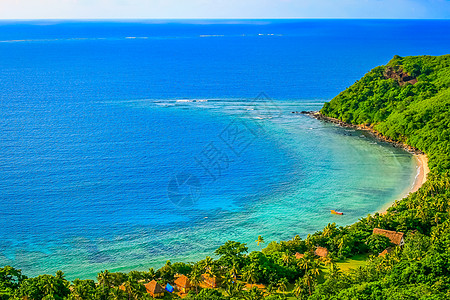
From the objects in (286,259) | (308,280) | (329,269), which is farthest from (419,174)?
(308,280)

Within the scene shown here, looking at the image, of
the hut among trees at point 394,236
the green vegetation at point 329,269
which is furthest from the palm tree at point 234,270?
the hut among trees at point 394,236

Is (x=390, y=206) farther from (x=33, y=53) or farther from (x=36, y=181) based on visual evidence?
(x=33, y=53)

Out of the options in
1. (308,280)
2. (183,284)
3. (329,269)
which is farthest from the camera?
(329,269)

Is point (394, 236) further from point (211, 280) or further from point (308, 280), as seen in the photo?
point (211, 280)

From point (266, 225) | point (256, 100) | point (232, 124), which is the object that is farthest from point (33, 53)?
point (266, 225)

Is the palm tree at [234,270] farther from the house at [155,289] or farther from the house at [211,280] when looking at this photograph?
the house at [155,289]

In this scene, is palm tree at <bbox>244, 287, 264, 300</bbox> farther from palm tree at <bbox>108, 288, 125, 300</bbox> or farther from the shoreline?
the shoreline

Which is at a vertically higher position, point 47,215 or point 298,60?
point 298,60
